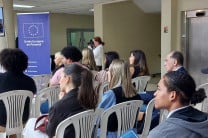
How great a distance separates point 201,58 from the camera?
721 cm

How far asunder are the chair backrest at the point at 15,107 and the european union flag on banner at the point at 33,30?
3.33 m

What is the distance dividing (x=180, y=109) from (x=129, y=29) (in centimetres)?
878

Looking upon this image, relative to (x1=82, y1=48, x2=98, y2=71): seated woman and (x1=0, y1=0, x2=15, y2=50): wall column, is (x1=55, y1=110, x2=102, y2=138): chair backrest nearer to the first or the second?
(x1=82, y1=48, x2=98, y2=71): seated woman

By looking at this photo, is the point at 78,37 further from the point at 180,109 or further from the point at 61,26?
the point at 180,109

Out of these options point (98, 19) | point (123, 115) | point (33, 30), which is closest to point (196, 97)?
point (123, 115)

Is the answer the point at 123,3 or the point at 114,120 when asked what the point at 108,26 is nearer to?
the point at 123,3

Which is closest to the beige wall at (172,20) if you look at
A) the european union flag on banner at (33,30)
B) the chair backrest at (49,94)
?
the european union flag on banner at (33,30)

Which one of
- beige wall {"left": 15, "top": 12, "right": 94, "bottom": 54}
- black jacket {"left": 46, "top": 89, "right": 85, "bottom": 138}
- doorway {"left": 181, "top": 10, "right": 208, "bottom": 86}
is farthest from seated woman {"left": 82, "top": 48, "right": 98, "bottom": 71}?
beige wall {"left": 15, "top": 12, "right": 94, "bottom": 54}

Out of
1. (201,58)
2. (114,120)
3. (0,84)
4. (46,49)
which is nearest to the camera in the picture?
(114,120)

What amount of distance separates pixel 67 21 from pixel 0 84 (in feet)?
32.6

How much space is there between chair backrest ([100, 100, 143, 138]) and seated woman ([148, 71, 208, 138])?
874 millimetres

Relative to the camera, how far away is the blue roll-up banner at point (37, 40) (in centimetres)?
641

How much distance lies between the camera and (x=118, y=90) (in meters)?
2.97

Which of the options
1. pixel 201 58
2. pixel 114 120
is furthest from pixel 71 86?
pixel 201 58
